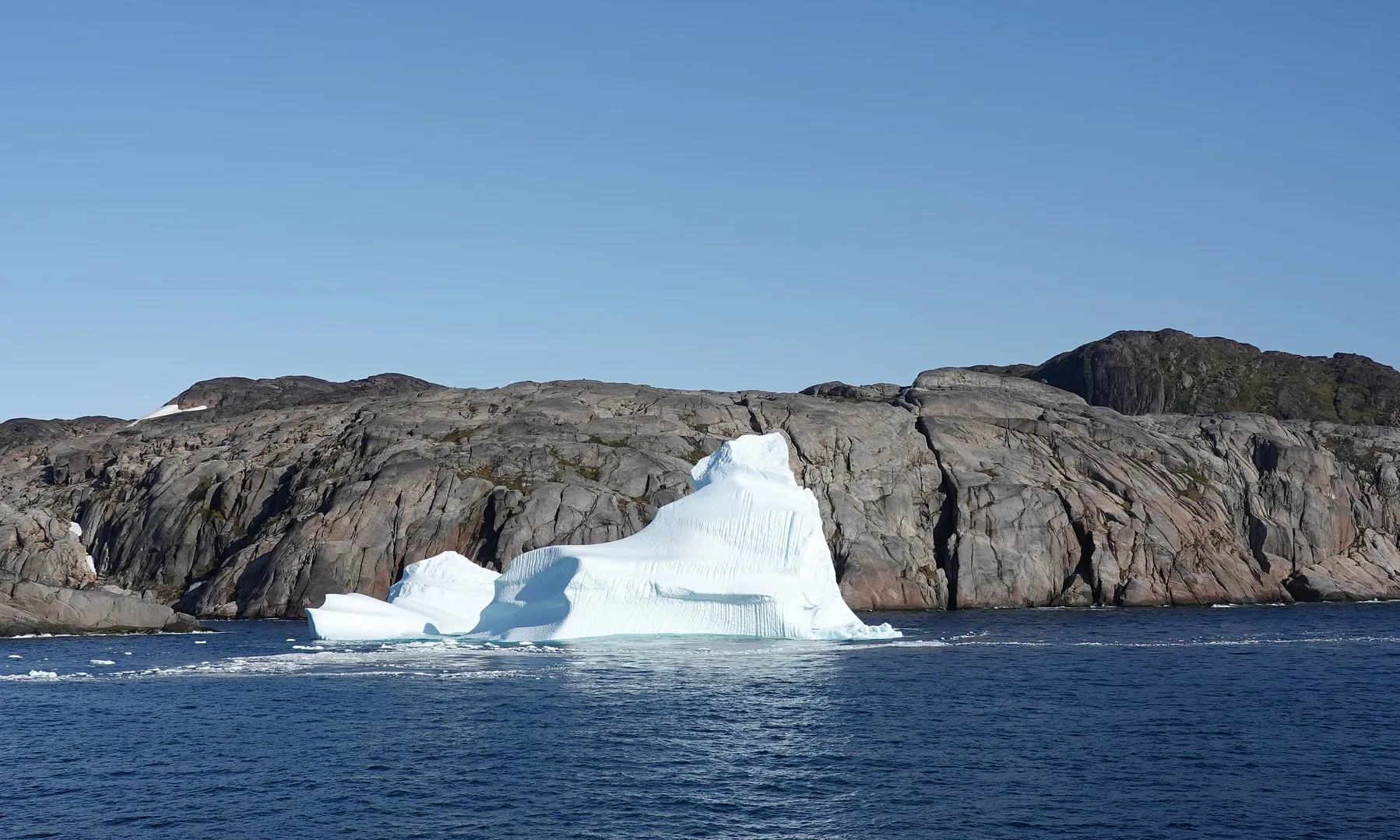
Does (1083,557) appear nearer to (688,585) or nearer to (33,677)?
(688,585)

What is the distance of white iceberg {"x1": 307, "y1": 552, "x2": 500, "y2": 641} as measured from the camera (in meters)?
73.6

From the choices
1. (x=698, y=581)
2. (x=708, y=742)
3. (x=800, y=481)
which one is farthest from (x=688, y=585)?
(x=800, y=481)

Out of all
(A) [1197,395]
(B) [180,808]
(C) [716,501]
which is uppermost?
(A) [1197,395]

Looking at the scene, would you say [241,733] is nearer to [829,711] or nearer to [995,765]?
[829,711]

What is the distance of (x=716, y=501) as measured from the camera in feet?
235

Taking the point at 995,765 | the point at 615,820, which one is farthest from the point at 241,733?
the point at 995,765

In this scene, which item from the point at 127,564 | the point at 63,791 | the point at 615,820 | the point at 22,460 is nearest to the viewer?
the point at 615,820

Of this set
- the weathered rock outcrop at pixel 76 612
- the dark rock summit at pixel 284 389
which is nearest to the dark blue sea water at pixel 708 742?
the weathered rock outcrop at pixel 76 612

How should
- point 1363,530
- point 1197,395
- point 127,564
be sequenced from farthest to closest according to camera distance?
point 1197,395
point 1363,530
point 127,564

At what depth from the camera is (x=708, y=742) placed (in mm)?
41312

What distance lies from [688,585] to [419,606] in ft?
58.8

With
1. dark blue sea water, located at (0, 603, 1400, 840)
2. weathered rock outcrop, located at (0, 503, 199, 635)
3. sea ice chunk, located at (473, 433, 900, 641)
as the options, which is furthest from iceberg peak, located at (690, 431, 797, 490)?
weathered rock outcrop, located at (0, 503, 199, 635)

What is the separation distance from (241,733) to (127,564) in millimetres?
74510

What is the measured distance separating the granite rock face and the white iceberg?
60.9 feet
